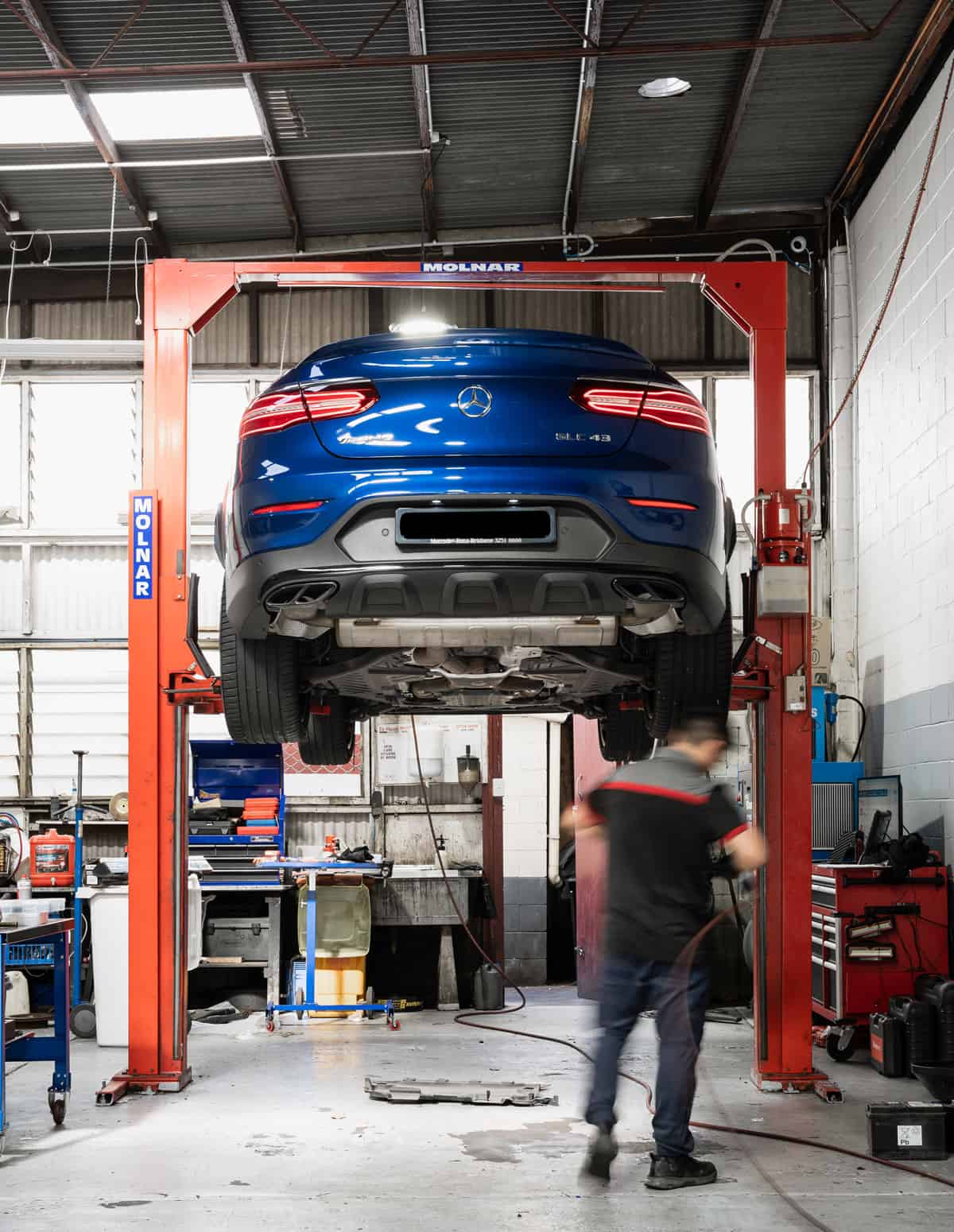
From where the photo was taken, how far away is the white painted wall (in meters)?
7.60

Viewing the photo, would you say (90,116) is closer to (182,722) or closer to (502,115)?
(502,115)

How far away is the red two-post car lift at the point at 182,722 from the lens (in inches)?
222

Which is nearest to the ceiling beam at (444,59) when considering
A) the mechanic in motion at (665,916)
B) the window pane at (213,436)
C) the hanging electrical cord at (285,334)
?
the hanging electrical cord at (285,334)

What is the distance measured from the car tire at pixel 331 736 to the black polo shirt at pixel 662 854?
144 cm

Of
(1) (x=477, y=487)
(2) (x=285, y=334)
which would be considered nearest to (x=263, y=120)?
(2) (x=285, y=334)

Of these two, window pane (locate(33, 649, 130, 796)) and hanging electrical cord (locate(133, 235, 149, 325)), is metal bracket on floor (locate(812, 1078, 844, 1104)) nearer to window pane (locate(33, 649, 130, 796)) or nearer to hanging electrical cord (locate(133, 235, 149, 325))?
window pane (locate(33, 649, 130, 796))

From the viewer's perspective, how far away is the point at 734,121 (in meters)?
9.04

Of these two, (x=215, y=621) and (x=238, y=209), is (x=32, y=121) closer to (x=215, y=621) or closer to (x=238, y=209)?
(x=238, y=209)

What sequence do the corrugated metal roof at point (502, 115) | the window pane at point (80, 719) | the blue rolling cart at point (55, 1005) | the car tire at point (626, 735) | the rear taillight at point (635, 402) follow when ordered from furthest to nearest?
the window pane at point (80, 719), the corrugated metal roof at point (502, 115), the car tire at point (626, 735), the blue rolling cart at point (55, 1005), the rear taillight at point (635, 402)

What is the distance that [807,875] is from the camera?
566cm

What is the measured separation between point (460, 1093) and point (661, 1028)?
74.3 inches

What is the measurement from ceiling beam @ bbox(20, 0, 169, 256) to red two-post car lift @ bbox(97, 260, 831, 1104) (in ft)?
8.62

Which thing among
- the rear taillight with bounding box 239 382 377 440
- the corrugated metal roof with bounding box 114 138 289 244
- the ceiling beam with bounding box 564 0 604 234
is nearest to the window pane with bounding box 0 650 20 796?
the corrugated metal roof with bounding box 114 138 289 244

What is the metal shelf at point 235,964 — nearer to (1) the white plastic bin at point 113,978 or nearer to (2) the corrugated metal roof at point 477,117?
(1) the white plastic bin at point 113,978
